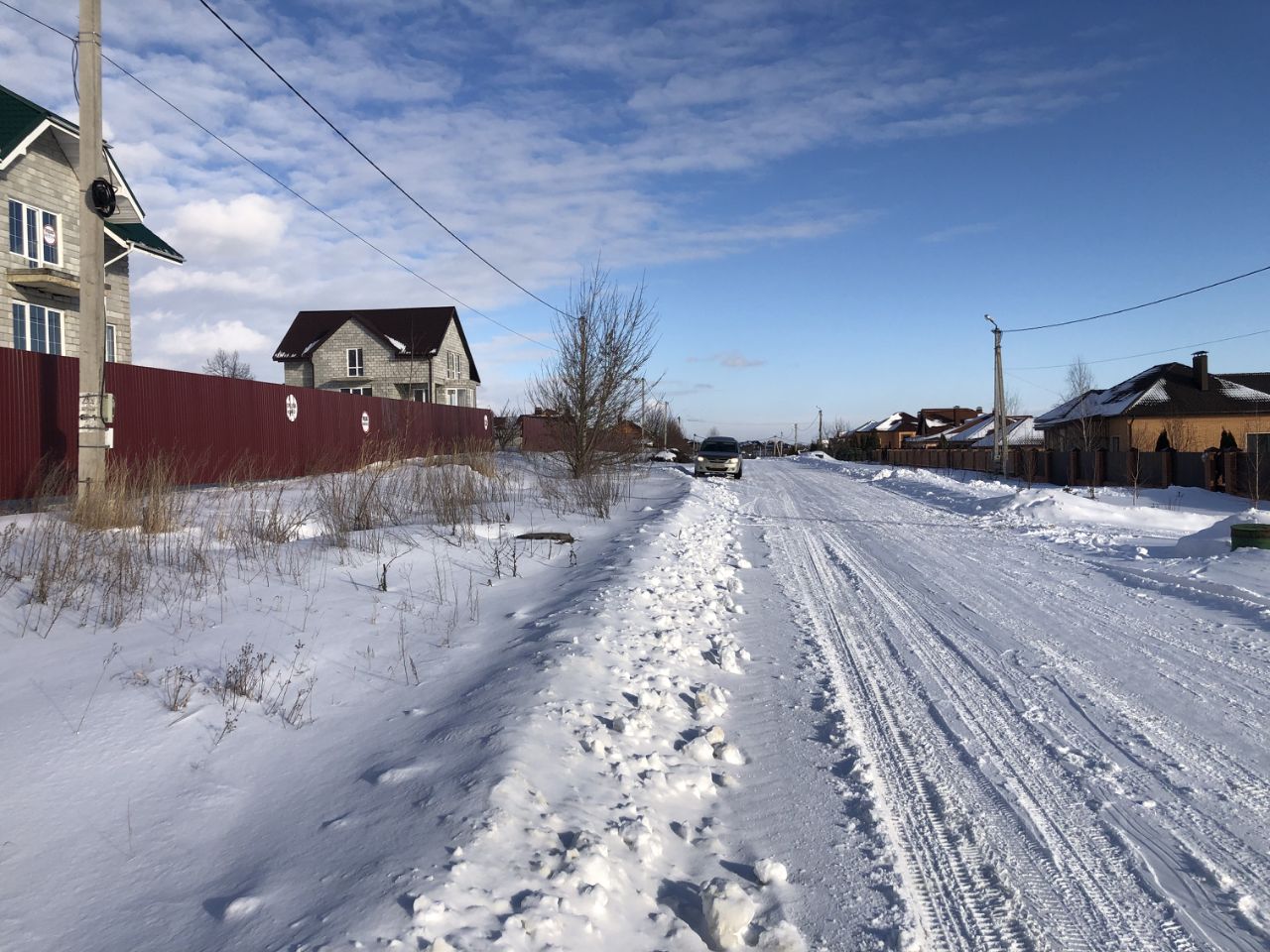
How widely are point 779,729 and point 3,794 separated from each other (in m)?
3.90

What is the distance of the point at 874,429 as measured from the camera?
124000mm

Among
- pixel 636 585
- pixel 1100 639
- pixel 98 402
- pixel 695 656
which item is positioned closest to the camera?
pixel 695 656

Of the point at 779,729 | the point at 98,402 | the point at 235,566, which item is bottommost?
the point at 779,729

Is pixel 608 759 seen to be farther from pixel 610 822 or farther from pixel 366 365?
pixel 366 365

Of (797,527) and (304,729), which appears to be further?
(797,527)

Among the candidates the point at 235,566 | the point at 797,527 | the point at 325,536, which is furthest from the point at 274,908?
the point at 797,527

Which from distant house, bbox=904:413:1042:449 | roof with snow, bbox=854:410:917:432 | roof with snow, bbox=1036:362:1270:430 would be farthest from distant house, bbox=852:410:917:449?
roof with snow, bbox=1036:362:1270:430

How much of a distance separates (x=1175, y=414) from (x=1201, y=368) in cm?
412

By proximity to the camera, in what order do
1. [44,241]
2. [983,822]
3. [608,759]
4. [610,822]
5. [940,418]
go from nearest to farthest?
1. [610,822]
2. [983,822]
3. [608,759]
4. [44,241]
5. [940,418]

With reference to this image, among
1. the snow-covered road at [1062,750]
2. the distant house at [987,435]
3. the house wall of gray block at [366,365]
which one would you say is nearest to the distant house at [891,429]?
the distant house at [987,435]

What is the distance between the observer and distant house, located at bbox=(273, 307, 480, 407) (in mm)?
49875

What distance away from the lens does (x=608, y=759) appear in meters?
4.05

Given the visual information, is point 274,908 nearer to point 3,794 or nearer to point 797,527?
point 3,794

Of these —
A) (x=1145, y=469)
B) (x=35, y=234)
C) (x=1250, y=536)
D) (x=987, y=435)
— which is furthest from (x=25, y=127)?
(x=987, y=435)
